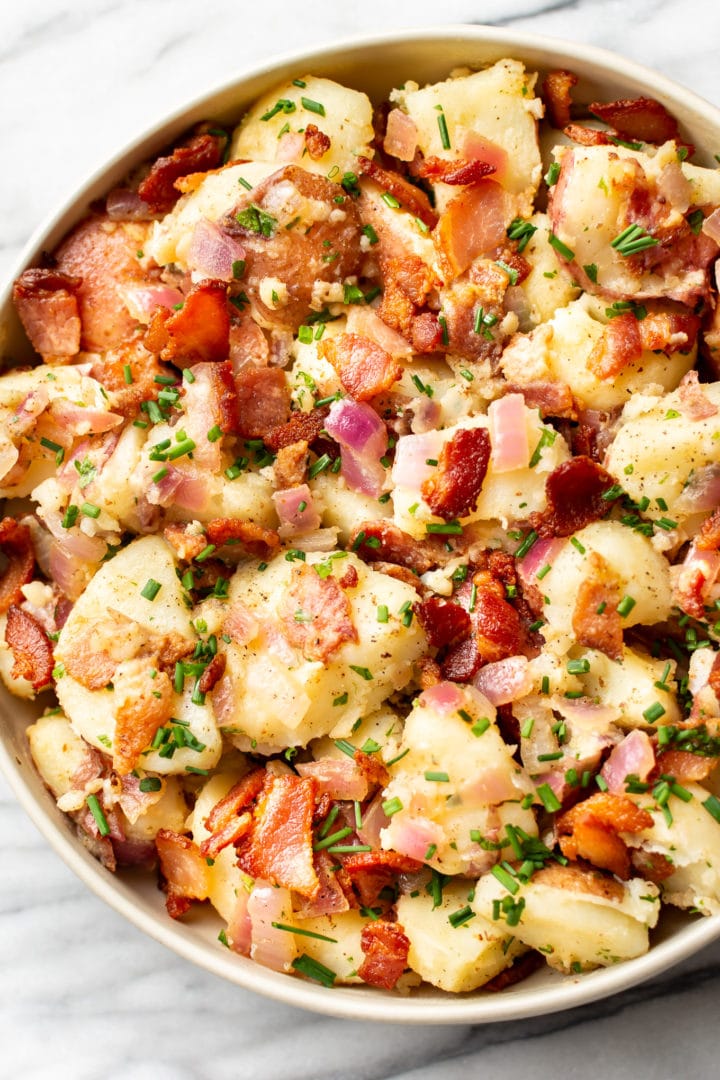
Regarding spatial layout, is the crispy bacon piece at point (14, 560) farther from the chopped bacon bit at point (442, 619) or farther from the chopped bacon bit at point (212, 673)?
the chopped bacon bit at point (442, 619)

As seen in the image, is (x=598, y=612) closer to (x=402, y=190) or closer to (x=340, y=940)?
(x=340, y=940)

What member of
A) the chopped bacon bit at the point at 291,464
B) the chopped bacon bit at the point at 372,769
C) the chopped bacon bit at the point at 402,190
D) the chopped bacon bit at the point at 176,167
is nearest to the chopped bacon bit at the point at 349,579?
the chopped bacon bit at the point at 291,464

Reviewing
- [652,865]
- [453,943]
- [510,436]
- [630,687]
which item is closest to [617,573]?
[630,687]

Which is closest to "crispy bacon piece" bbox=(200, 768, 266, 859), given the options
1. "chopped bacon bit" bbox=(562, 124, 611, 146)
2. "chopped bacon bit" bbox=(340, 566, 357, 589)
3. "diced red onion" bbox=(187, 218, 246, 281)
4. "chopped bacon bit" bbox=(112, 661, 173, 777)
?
"chopped bacon bit" bbox=(112, 661, 173, 777)

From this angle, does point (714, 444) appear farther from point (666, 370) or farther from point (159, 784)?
point (159, 784)

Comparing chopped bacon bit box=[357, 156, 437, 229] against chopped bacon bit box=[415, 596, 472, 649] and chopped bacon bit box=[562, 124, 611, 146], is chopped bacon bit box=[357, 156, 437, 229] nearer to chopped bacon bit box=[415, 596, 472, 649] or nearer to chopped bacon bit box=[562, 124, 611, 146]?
chopped bacon bit box=[562, 124, 611, 146]
